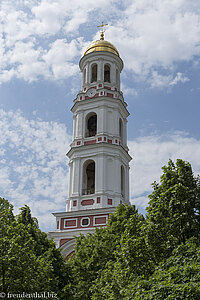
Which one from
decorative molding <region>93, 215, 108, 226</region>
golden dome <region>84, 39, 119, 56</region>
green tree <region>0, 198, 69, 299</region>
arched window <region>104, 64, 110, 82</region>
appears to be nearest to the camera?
green tree <region>0, 198, 69, 299</region>

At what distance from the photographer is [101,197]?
101 ft

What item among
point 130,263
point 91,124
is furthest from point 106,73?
point 130,263

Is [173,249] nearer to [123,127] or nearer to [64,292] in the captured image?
[64,292]

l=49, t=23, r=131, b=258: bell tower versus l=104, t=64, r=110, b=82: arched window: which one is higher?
l=104, t=64, r=110, b=82: arched window

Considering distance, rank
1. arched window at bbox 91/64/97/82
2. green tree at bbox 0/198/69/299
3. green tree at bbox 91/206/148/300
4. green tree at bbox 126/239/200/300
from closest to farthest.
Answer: green tree at bbox 126/239/200/300, green tree at bbox 0/198/69/299, green tree at bbox 91/206/148/300, arched window at bbox 91/64/97/82

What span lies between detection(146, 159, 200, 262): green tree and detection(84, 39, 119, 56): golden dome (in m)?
24.9

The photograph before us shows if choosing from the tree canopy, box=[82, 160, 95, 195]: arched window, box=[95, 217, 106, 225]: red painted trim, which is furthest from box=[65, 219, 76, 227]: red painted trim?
the tree canopy

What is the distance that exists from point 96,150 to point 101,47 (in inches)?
464

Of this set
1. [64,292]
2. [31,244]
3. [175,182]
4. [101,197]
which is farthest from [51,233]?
[175,182]

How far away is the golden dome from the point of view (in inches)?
1505

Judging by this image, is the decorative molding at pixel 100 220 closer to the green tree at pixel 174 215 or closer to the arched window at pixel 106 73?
the green tree at pixel 174 215

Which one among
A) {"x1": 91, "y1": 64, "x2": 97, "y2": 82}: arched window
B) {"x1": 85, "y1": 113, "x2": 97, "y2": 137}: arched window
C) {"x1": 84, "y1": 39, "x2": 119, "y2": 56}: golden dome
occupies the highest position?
{"x1": 84, "y1": 39, "x2": 119, "y2": 56}: golden dome

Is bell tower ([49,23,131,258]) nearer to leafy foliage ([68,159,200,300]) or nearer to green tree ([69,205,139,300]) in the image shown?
green tree ([69,205,139,300])

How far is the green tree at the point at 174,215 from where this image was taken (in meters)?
14.9
